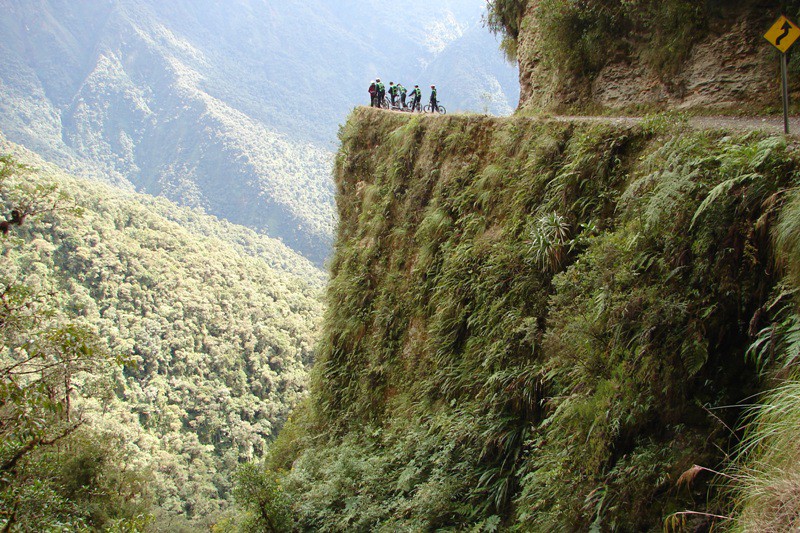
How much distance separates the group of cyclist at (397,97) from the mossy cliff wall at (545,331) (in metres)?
8.40

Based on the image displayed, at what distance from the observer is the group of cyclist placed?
21.1 meters

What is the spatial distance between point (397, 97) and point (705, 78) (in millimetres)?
16299

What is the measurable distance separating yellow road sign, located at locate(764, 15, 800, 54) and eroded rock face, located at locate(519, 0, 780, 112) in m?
3.40

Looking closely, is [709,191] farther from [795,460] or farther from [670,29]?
[670,29]

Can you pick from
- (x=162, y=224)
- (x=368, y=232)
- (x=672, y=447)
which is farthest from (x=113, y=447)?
(x=162, y=224)

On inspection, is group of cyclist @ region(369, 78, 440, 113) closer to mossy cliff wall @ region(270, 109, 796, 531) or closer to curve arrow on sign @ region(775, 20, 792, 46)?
mossy cliff wall @ region(270, 109, 796, 531)

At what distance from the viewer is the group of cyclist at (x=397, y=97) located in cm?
2109

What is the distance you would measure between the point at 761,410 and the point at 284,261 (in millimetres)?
139834

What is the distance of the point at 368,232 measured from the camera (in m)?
14.0

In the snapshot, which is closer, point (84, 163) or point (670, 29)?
point (670, 29)

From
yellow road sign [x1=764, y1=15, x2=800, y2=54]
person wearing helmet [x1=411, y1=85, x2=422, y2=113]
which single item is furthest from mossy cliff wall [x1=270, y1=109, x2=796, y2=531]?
person wearing helmet [x1=411, y1=85, x2=422, y2=113]

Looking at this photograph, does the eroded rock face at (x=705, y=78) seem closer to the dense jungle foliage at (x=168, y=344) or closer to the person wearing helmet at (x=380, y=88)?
the person wearing helmet at (x=380, y=88)

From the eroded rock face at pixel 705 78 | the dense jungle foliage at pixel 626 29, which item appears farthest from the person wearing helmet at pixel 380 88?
the eroded rock face at pixel 705 78

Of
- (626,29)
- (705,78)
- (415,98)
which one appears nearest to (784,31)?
(705,78)
